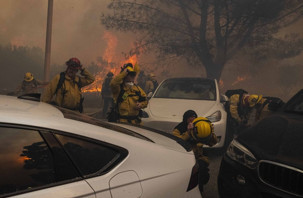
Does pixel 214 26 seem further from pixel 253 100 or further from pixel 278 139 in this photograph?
pixel 278 139

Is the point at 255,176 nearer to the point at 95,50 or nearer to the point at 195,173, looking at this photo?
the point at 195,173

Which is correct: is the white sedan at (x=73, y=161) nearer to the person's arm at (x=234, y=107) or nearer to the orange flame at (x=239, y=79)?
the person's arm at (x=234, y=107)

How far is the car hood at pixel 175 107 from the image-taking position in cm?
556

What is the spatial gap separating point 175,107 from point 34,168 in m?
4.32

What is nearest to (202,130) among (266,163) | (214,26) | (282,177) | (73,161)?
(266,163)

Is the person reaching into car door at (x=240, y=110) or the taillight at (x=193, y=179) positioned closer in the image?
Result: the taillight at (x=193, y=179)

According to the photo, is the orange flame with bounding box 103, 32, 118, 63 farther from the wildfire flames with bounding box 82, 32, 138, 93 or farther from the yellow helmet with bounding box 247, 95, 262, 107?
the yellow helmet with bounding box 247, 95, 262, 107

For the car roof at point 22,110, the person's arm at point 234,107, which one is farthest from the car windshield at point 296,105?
the person's arm at point 234,107

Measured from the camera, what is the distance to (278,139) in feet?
9.37

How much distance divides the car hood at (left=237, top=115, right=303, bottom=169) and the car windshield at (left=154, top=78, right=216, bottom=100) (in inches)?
124

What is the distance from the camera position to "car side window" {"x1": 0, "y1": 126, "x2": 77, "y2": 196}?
1.59 meters

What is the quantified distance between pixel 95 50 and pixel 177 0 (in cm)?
807

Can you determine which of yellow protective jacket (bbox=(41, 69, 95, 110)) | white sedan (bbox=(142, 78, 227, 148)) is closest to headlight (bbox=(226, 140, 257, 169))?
white sedan (bbox=(142, 78, 227, 148))

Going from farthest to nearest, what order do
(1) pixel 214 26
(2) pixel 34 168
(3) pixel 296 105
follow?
(1) pixel 214 26
(3) pixel 296 105
(2) pixel 34 168
